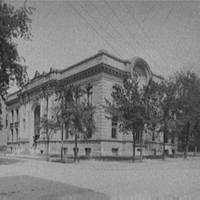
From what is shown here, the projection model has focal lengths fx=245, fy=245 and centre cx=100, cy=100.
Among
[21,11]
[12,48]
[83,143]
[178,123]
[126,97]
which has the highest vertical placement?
[21,11]

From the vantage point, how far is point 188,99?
28000 mm

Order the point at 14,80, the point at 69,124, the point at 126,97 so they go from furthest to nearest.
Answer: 1. the point at 126,97
2. the point at 69,124
3. the point at 14,80

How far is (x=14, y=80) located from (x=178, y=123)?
56.7 ft

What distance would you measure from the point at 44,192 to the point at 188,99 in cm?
2336

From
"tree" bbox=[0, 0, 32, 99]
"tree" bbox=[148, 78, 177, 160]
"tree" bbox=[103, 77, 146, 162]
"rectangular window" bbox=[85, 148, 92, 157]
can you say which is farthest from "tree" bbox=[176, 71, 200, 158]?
"tree" bbox=[0, 0, 32, 99]

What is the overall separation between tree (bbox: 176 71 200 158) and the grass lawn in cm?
2026

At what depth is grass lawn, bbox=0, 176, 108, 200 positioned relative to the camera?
24.4 ft

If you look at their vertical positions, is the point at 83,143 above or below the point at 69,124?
below

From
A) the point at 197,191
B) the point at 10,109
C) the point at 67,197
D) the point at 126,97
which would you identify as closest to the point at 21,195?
the point at 67,197

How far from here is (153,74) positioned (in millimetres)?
36781

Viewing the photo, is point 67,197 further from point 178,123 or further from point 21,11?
point 178,123

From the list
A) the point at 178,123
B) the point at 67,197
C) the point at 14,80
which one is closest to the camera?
the point at 67,197

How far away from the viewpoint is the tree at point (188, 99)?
90.5ft

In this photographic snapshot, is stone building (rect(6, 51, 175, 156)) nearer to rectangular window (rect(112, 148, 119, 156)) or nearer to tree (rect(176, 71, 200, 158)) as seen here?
rectangular window (rect(112, 148, 119, 156))
